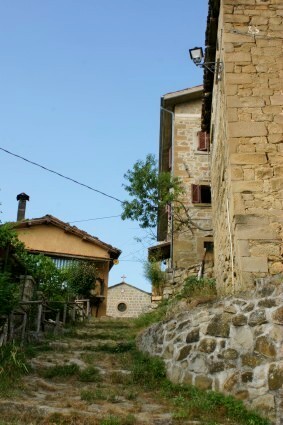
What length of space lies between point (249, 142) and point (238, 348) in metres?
3.48

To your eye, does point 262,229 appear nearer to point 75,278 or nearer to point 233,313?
point 233,313

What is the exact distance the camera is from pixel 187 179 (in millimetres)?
17000

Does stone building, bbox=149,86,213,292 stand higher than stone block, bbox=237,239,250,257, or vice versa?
stone building, bbox=149,86,213,292

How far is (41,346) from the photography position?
8.68 meters

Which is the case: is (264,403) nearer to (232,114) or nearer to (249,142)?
(249,142)

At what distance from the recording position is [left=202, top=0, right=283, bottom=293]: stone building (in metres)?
6.86

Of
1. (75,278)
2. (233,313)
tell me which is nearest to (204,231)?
(75,278)

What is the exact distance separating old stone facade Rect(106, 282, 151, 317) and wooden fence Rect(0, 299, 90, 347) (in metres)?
17.1

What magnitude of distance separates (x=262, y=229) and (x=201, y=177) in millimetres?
10191

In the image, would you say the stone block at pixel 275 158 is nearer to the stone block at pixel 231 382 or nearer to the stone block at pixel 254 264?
the stone block at pixel 254 264

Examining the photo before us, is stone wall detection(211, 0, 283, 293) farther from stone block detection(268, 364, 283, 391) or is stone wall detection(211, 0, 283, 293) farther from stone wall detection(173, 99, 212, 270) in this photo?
stone wall detection(173, 99, 212, 270)

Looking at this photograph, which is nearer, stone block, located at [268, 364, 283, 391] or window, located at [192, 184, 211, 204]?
stone block, located at [268, 364, 283, 391]

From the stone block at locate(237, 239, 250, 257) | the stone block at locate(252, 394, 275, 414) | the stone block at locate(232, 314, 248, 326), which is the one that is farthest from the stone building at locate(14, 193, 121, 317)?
the stone block at locate(252, 394, 275, 414)

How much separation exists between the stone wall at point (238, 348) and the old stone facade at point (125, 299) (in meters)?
24.1
